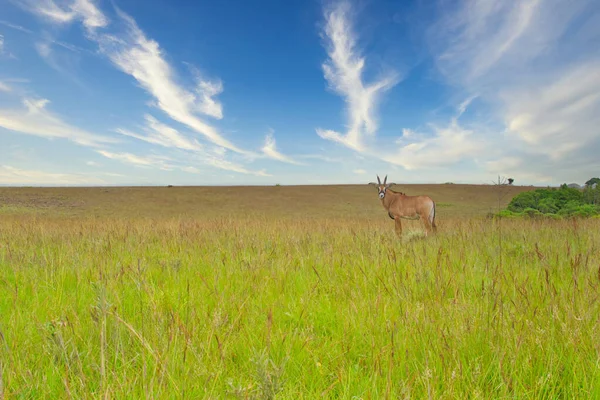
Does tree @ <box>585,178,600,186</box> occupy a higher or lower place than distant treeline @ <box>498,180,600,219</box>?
higher

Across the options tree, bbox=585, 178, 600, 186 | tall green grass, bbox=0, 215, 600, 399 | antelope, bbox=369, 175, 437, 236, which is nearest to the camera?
tall green grass, bbox=0, 215, 600, 399

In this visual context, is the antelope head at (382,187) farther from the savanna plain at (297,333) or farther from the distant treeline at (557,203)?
the savanna plain at (297,333)

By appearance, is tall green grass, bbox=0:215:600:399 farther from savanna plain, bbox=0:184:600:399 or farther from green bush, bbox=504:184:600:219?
green bush, bbox=504:184:600:219

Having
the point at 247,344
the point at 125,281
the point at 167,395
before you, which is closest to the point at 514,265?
the point at 247,344

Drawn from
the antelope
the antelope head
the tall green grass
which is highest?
the antelope head

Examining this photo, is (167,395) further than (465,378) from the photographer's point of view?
No

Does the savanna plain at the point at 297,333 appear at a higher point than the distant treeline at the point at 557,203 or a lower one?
lower

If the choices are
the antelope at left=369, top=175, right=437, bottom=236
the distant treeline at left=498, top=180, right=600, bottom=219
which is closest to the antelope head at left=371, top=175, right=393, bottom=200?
the antelope at left=369, top=175, right=437, bottom=236

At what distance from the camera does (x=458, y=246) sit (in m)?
6.38

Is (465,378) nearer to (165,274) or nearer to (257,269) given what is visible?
(257,269)

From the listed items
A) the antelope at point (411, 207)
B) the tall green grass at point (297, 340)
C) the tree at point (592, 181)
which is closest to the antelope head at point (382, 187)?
the antelope at point (411, 207)

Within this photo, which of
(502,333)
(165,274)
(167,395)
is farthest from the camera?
(165,274)

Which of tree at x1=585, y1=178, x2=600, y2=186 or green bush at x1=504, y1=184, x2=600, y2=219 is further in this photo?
tree at x1=585, y1=178, x2=600, y2=186

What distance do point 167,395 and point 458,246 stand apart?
6.13 meters
